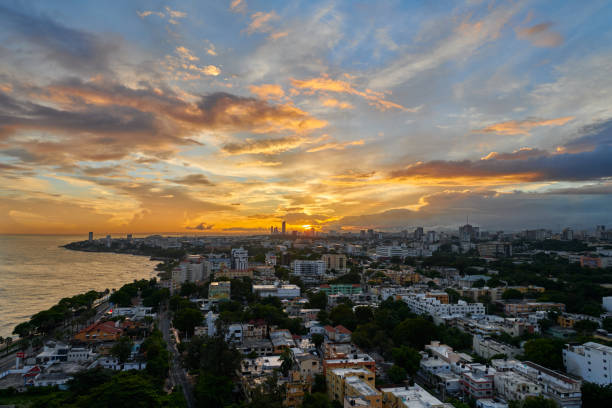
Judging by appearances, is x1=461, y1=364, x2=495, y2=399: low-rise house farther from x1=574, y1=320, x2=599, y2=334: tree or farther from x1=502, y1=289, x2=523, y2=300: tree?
→ x1=502, y1=289, x2=523, y2=300: tree

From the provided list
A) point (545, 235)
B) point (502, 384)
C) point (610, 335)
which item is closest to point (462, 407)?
point (502, 384)

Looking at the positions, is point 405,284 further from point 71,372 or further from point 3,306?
point 3,306

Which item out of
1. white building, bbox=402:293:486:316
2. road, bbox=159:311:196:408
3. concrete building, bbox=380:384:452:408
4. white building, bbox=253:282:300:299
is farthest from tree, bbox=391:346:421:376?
white building, bbox=253:282:300:299

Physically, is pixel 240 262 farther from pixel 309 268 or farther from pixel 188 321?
pixel 188 321

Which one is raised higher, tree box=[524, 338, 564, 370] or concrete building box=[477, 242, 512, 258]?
concrete building box=[477, 242, 512, 258]

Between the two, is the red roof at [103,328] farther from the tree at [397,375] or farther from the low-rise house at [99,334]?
the tree at [397,375]

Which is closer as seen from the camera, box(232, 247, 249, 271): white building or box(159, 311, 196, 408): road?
box(159, 311, 196, 408): road

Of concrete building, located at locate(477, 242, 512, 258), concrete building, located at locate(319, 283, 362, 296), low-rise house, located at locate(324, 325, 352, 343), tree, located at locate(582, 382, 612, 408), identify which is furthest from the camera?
concrete building, located at locate(477, 242, 512, 258)
